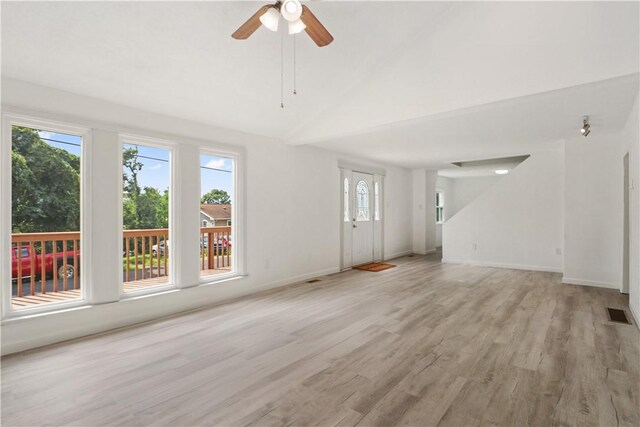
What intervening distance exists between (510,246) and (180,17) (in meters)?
6.95

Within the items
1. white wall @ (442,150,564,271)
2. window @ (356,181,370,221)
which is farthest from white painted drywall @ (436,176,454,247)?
window @ (356,181,370,221)

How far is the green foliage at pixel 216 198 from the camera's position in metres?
4.51

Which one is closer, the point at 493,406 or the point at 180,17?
the point at 493,406

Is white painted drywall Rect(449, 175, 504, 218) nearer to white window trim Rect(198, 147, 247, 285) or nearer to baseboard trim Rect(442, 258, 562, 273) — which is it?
baseboard trim Rect(442, 258, 562, 273)

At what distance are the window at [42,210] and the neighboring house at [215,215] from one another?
1.49m

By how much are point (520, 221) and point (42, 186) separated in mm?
7666

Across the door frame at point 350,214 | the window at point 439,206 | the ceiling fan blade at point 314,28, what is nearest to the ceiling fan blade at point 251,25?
the ceiling fan blade at point 314,28

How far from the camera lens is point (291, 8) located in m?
2.12

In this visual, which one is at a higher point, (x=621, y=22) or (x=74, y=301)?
(x=621, y=22)

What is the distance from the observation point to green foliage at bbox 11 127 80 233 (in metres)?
2.94

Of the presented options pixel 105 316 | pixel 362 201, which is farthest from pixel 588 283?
pixel 105 316

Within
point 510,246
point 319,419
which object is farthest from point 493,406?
point 510,246

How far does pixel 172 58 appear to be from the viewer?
3010mm

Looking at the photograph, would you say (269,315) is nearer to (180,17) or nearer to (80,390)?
(80,390)
